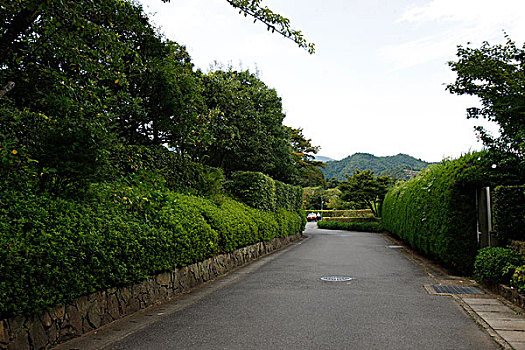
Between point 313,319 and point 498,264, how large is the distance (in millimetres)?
3823

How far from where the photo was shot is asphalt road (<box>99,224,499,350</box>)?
443cm

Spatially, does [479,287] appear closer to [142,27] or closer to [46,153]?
[46,153]

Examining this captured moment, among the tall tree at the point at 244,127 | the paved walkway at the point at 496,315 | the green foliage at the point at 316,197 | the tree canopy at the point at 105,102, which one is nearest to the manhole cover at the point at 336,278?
the paved walkway at the point at 496,315

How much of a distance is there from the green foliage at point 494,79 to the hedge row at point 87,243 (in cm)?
1144

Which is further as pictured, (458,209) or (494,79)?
(494,79)

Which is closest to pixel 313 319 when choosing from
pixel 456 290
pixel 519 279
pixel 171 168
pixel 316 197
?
pixel 519 279

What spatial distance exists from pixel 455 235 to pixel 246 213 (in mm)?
6826

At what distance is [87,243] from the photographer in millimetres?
4770

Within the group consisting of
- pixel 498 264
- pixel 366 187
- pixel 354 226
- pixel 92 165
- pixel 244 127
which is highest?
pixel 244 127

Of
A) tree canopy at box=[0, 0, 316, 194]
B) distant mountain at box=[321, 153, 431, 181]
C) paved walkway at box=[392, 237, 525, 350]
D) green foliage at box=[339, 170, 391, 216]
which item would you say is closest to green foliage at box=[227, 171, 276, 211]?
tree canopy at box=[0, 0, 316, 194]

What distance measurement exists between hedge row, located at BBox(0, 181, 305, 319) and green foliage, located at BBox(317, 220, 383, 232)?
26026mm

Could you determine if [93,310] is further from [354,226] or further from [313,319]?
[354,226]

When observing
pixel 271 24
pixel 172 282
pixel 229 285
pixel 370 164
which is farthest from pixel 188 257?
pixel 370 164

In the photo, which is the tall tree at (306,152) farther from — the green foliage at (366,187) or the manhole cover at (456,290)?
the manhole cover at (456,290)
